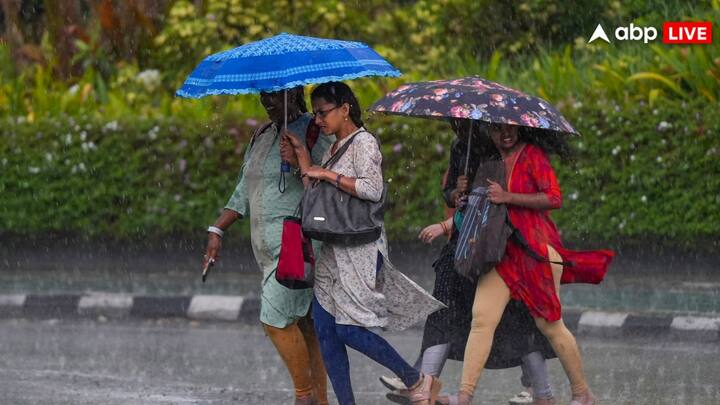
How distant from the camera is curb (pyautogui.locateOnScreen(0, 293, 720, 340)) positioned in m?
11.3

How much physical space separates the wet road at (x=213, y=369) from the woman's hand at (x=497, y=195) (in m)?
1.44

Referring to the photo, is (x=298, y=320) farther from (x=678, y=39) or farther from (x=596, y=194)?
(x=678, y=39)

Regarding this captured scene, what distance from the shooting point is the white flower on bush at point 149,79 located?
17.0 m

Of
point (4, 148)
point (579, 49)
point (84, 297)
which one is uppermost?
point (579, 49)

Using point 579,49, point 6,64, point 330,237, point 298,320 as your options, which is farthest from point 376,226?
point 6,64

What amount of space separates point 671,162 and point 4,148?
19.0ft

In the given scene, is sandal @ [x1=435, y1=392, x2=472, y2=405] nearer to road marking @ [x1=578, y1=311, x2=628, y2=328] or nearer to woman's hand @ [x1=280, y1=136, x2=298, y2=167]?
woman's hand @ [x1=280, y1=136, x2=298, y2=167]

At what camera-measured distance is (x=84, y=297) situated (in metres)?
13.0

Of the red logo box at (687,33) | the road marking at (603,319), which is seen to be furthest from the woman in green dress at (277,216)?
the red logo box at (687,33)

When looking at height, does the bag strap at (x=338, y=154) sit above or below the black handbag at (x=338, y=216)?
above

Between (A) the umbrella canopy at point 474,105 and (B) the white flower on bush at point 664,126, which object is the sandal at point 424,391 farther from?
(B) the white flower on bush at point 664,126

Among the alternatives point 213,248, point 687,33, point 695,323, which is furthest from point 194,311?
point 687,33

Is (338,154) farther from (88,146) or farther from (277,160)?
(88,146)

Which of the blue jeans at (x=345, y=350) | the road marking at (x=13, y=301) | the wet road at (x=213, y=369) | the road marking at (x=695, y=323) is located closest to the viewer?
the blue jeans at (x=345, y=350)
